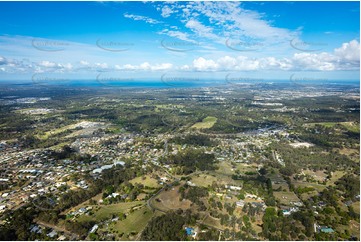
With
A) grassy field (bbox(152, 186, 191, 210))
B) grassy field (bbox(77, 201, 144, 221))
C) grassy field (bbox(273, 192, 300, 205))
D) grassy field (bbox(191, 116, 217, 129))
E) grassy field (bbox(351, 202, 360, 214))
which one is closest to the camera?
grassy field (bbox(77, 201, 144, 221))

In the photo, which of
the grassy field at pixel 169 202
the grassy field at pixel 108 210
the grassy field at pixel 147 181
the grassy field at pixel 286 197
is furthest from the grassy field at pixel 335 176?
the grassy field at pixel 108 210

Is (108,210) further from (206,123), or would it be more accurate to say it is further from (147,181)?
(206,123)

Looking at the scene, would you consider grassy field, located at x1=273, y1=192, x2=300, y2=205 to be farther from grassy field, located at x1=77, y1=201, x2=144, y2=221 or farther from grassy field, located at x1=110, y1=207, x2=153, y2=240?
grassy field, located at x1=77, y1=201, x2=144, y2=221

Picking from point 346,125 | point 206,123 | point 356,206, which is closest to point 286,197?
point 356,206

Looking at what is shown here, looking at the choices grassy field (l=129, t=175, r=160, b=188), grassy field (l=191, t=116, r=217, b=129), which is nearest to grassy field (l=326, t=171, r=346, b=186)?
grassy field (l=129, t=175, r=160, b=188)

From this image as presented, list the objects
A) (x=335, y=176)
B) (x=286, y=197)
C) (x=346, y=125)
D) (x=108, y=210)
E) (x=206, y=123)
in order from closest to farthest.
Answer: (x=108, y=210), (x=286, y=197), (x=335, y=176), (x=346, y=125), (x=206, y=123)

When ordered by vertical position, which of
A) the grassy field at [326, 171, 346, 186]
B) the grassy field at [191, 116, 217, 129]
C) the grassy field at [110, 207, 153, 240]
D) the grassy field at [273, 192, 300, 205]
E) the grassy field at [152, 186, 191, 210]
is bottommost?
the grassy field at [326, 171, 346, 186]
